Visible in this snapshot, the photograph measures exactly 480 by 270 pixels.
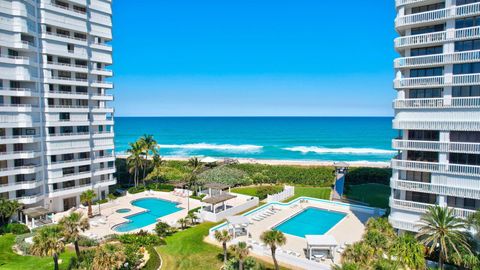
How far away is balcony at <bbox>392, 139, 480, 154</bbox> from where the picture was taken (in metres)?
23.8

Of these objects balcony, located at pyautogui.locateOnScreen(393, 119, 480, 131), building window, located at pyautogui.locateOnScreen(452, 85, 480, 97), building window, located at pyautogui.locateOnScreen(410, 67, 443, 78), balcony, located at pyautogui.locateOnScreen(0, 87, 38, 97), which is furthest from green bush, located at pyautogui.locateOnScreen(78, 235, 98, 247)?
building window, located at pyautogui.locateOnScreen(452, 85, 480, 97)

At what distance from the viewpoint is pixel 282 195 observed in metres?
44.9

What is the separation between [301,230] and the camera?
34000 mm

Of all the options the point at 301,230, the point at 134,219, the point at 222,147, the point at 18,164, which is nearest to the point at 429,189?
the point at 301,230

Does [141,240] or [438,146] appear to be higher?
[438,146]

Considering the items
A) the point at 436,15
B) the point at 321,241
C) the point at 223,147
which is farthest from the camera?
the point at 223,147

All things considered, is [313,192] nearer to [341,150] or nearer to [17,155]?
[17,155]

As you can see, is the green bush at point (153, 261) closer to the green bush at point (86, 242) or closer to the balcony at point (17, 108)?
the green bush at point (86, 242)

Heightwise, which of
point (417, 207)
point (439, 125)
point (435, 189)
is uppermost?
point (439, 125)

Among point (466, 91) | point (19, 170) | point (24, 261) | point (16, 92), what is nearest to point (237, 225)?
point (24, 261)

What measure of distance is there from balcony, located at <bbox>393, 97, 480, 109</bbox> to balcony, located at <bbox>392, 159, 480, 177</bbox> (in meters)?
4.53

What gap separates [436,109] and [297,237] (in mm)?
16947

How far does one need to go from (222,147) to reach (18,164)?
91.4m

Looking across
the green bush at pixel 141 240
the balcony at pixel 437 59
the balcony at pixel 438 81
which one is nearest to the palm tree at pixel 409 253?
the balcony at pixel 438 81
